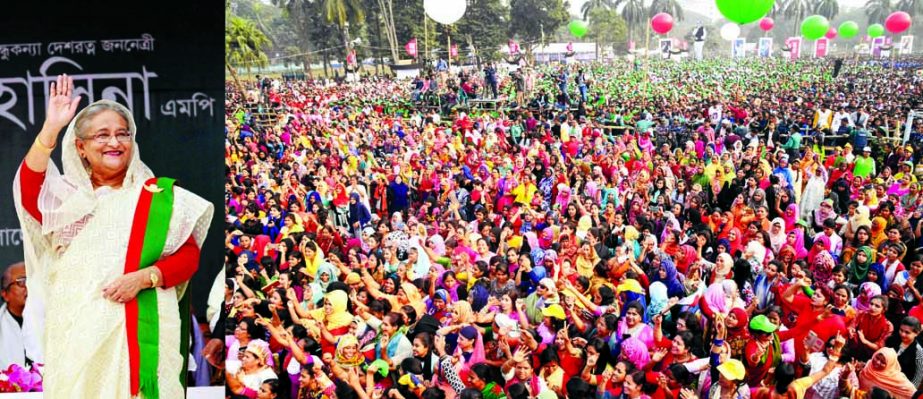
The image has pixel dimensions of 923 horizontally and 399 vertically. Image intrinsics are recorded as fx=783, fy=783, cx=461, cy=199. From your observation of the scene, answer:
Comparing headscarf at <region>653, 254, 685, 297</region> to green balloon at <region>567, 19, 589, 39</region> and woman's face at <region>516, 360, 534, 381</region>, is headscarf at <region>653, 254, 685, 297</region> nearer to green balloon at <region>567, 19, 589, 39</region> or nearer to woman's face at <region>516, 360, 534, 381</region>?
woman's face at <region>516, 360, 534, 381</region>

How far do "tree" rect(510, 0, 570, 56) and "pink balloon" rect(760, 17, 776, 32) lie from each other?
2.84 ft

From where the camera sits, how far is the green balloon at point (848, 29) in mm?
3453

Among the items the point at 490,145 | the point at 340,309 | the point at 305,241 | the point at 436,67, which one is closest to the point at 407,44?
the point at 436,67

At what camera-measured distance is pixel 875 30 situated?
11.1 ft

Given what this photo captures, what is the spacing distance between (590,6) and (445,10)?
2.21 ft

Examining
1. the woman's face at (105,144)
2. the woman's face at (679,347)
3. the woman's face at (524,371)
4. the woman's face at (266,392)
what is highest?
the woman's face at (105,144)

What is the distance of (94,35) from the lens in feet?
11.2

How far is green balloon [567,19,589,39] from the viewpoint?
143 inches

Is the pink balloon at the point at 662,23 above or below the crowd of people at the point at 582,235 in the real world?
above

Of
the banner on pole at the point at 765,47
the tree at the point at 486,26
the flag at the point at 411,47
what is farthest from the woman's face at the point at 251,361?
the banner on pole at the point at 765,47

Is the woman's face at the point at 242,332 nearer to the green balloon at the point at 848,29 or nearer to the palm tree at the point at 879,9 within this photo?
the green balloon at the point at 848,29

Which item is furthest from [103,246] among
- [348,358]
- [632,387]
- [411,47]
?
[632,387]

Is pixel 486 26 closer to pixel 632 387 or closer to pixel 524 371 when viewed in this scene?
pixel 524 371

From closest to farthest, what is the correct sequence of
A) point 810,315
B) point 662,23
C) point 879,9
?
point 810,315
point 879,9
point 662,23
